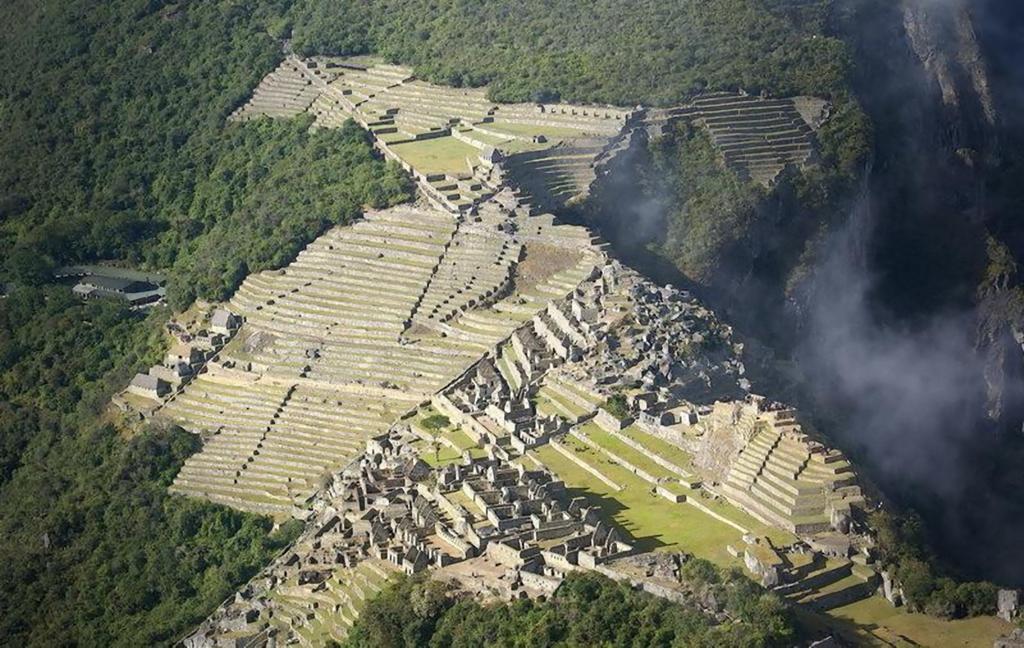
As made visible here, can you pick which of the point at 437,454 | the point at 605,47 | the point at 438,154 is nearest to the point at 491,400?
the point at 437,454

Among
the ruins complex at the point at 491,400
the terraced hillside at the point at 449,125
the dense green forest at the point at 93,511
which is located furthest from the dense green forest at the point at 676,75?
the dense green forest at the point at 93,511

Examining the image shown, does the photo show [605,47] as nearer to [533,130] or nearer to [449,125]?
[533,130]

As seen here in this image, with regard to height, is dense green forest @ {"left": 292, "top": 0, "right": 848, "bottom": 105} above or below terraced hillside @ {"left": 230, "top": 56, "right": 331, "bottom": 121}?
above

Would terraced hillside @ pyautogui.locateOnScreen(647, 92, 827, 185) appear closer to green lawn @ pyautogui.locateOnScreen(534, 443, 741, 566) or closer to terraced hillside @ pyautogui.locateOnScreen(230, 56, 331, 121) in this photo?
terraced hillside @ pyautogui.locateOnScreen(230, 56, 331, 121)

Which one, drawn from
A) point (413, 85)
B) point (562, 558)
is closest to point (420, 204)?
point (413, 85)

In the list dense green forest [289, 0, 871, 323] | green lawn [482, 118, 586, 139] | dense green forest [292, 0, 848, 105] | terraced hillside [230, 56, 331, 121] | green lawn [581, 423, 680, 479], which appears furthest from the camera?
terraced hillside [230, 56, 331, 121]

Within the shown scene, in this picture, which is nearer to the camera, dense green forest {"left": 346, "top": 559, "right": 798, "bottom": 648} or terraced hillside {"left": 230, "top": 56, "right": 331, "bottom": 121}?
dense green forest {"left": 346, "top": 559, "right": 798, "bottom": 648}

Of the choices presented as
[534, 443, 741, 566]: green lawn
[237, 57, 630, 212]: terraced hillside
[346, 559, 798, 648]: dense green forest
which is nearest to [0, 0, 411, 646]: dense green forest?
[237, 57, 630, 212]: terraced hillside

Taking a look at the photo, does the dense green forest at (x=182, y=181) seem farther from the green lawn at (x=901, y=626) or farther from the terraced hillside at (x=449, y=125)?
the green lawn at (x=901, y=626)
